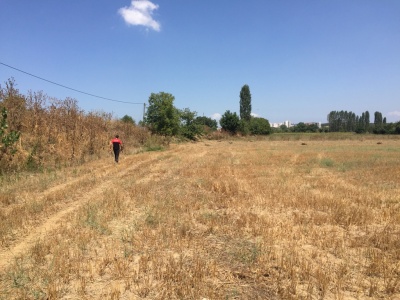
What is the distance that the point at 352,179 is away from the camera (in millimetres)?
13305

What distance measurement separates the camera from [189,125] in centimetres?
6019

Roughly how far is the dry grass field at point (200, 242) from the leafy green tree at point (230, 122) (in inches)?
2489

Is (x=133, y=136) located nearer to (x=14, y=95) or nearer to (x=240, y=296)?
(x=14, y=95)

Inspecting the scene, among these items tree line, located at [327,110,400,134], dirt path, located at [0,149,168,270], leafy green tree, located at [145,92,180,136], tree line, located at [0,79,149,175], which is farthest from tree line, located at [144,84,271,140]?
tree line, located at [327,110,400,134]

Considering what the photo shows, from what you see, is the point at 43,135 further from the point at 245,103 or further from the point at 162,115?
the point at 245,103

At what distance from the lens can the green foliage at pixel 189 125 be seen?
5844 cm

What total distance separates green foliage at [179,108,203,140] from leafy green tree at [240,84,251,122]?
30813 millimetres

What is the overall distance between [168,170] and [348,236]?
1117cm

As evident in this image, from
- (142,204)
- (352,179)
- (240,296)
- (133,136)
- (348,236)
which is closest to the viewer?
(240,296)

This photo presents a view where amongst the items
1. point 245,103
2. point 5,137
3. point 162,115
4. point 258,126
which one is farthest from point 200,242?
point 245,103

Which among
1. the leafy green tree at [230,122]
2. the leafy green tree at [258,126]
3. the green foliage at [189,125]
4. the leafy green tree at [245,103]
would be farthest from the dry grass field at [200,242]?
the leafy green tree at [245,103]

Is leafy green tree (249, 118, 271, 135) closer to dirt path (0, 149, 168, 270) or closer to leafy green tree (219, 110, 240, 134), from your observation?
leafy green tree (219, 110, 240, 134)

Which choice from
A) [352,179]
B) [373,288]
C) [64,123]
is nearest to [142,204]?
[373,288]

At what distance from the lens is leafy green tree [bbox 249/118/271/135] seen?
Answer: 272ft
